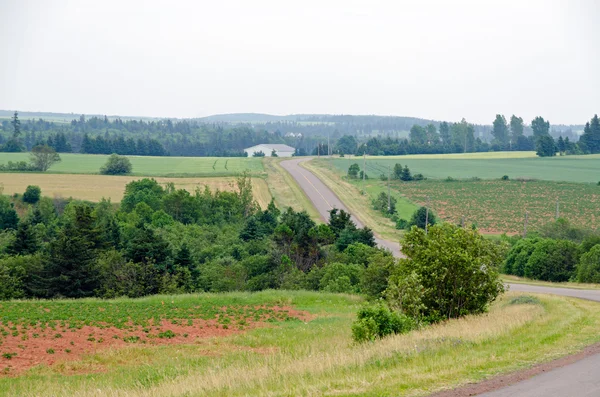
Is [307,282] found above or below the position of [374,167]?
below

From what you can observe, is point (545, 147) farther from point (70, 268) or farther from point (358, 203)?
point (70, 268)

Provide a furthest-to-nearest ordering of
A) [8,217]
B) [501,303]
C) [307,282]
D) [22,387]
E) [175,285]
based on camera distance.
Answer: [8,217] < [307,282] < [175,285] < [501,303] < [22,387]

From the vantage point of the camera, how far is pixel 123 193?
321 ft

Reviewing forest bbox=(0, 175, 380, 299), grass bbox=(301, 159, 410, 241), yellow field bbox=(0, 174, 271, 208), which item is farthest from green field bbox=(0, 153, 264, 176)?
forest bbox=(0, 175, 380, 299)

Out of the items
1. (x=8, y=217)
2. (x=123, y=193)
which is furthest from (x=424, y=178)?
(x=8, y=217)

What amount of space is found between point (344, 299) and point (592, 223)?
159 feet

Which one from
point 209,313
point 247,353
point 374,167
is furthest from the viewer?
point 374,167

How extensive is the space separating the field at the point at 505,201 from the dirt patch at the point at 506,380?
2387 inches

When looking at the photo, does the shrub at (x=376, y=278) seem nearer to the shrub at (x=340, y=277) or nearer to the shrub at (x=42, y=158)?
the shrub at (x=340, y=277)

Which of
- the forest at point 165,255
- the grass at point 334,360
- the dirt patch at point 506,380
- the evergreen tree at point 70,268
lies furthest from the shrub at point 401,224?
the dirt patch at point 506,380

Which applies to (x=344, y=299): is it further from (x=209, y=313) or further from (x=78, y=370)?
(x=78, y=370)

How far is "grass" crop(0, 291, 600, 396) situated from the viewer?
14.5 m

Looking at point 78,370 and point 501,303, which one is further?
point 501,303

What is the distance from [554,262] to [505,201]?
148ft
